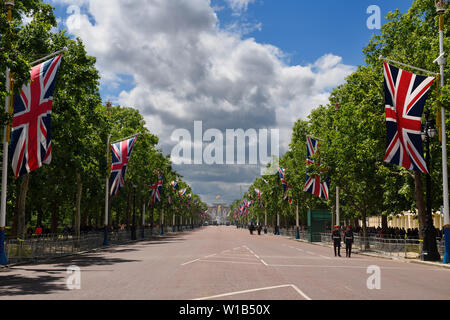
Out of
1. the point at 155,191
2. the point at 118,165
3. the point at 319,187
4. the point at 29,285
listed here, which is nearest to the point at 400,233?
the point at 319,187

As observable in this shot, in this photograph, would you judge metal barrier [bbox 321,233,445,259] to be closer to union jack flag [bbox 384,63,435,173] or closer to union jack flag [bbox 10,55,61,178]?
union jack flag [bbox 384,63,435,173]

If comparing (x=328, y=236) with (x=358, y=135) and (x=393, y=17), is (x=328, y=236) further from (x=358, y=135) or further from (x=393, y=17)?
(x=393, y=17)

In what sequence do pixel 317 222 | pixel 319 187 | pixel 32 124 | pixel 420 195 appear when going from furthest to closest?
1. pixel 317 222
2. pixel 319 187
3. pixel 420 195
4. pixel 32 124

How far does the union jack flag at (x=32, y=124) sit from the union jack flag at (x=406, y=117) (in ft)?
52.3

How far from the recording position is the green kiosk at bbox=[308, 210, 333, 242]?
5225 cm

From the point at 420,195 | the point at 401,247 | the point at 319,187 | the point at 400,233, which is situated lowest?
the point at 400,233

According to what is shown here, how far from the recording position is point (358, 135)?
34.4m

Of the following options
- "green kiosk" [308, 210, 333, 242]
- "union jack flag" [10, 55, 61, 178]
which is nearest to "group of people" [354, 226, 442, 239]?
"green kiosk" [308, 210, 333, 242]

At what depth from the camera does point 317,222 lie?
5294 centimetres

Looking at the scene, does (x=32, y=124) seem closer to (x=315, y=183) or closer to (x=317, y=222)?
(x=315, y=183)

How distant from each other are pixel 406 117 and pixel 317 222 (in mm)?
32487

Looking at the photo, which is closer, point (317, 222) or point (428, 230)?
point (428, 230)

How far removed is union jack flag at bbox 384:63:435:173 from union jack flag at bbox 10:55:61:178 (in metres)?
15.9

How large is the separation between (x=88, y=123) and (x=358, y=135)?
19731 mm
